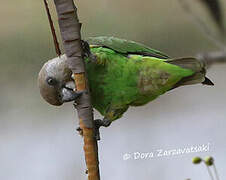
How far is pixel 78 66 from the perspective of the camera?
996 mm

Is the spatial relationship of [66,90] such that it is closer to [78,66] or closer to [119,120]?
[78,66]

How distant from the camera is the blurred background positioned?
64.4 inches

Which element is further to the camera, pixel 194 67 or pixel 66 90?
pixel 194 67

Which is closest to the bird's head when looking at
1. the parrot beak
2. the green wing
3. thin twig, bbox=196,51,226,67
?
the parrot beak

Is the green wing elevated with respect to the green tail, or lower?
elevated

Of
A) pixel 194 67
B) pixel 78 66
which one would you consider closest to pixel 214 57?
pixel 194 67

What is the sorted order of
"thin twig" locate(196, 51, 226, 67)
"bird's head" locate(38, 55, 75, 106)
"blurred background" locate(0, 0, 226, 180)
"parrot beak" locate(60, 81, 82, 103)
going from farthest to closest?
"blurred background" locate(0, 0, 226, 180) → "thin twig" locate(196, 51, 226, 67) → "bird's head" locate(38, 55, 75, 106) → "parrot beak" locate(60, 81, 82, 103)

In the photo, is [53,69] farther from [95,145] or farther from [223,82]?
[223,82]

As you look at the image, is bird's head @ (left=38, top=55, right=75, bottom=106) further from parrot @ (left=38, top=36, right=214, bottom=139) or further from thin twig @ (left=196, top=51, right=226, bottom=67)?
thin twig @ (left=196, top=51, right=226, bottom=67)

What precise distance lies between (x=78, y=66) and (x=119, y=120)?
85cm

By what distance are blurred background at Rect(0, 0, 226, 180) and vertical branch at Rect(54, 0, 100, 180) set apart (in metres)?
0.64

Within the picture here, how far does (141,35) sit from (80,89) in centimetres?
75

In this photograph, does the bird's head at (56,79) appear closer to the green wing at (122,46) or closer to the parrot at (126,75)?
the parrot at (126,75)

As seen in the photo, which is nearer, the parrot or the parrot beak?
the parrot beak
